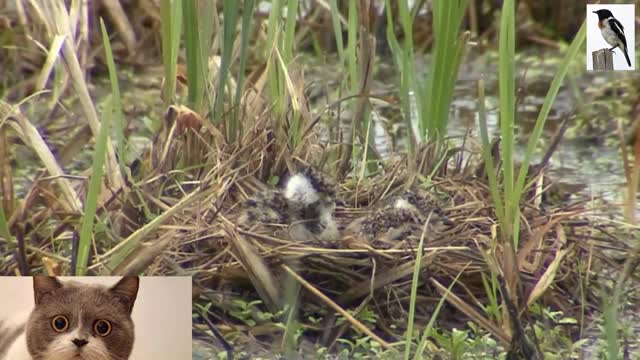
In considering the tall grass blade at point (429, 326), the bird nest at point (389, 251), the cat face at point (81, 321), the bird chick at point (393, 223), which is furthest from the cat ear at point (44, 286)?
the tall grass blade at point (429, 326)

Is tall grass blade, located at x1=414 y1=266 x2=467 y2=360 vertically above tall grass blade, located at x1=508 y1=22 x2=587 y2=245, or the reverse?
tall grass blade, located at x1=508 y1=22 x2=587 y2=245

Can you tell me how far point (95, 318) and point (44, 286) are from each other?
104 mm

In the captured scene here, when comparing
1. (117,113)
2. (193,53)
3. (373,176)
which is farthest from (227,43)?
(373,176)

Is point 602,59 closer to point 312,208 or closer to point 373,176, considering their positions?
point 373,176

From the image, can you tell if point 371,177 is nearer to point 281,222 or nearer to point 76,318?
point 281,222

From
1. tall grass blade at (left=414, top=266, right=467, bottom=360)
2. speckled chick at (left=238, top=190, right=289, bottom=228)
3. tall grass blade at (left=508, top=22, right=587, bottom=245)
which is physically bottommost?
tall grass blade at (left=414, top=266, right=467, bottom=360)

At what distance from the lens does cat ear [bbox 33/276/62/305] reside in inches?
66.6

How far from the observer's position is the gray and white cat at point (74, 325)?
1656mm

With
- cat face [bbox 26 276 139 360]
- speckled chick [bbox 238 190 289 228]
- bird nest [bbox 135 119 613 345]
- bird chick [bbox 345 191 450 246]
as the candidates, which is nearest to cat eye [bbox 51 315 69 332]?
cat face [bbox 26 276 139 360]

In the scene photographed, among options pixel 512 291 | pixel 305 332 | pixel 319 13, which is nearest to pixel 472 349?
pixel 512 291

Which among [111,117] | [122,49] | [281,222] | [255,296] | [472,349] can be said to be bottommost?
[472,349]

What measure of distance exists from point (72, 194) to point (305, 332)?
44 cm

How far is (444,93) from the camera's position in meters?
1.66

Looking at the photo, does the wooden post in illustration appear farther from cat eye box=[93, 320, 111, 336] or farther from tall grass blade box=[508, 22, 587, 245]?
cat eye box=[93, 320, 111, 336]
